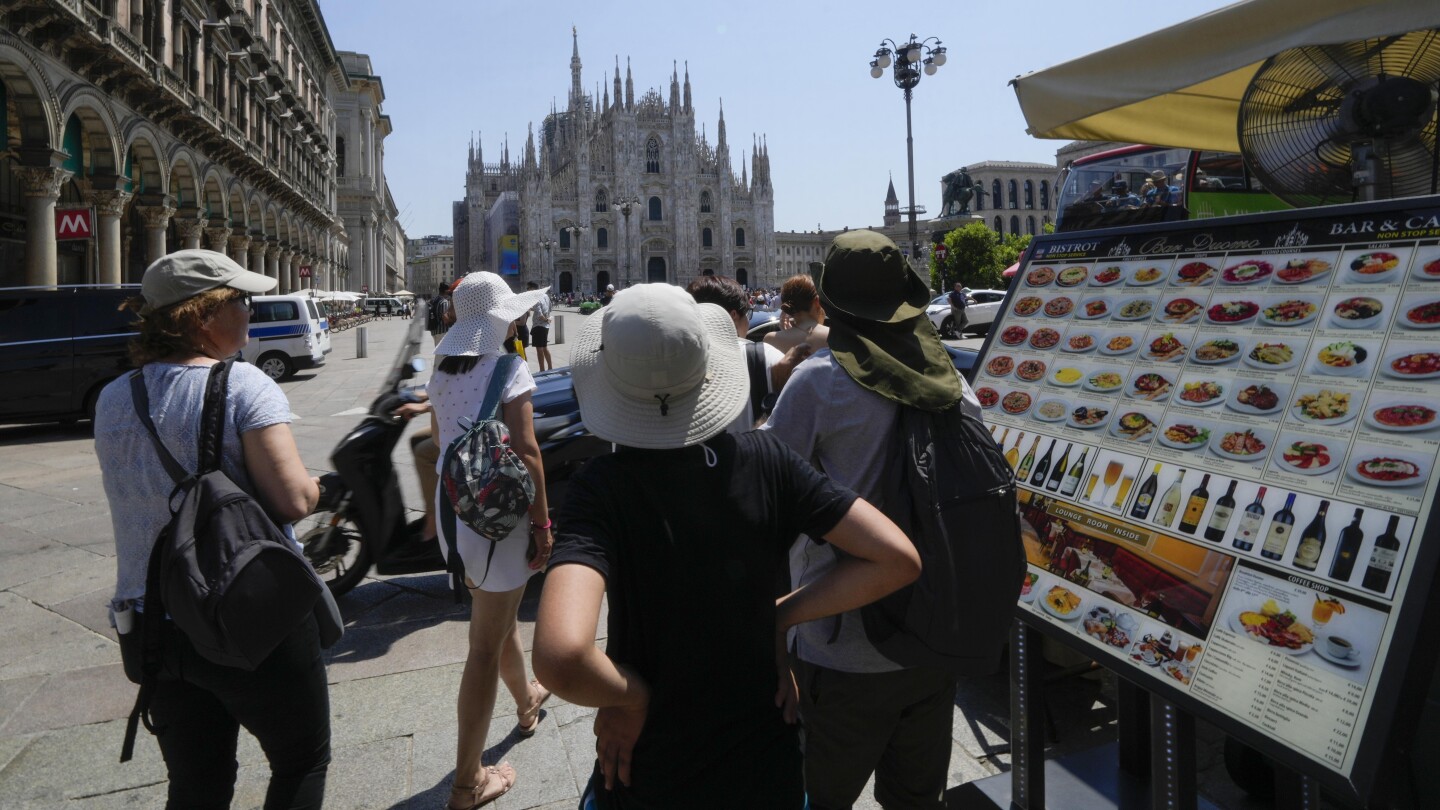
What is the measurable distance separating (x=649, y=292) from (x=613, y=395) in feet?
0.62

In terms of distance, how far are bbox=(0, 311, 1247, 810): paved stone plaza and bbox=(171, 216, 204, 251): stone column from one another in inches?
869

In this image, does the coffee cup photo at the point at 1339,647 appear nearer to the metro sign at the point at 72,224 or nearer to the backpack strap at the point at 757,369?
the backpack strap at the point at 757,369

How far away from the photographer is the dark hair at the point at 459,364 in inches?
108

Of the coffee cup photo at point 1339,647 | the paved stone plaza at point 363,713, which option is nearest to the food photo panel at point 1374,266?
the coffee cup photo at point 1339,647

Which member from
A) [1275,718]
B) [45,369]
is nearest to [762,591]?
[1275,718]

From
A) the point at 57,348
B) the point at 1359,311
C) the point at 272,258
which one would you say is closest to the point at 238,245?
the point at 272,258

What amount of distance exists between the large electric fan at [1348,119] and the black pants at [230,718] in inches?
144

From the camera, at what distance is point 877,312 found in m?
1.98

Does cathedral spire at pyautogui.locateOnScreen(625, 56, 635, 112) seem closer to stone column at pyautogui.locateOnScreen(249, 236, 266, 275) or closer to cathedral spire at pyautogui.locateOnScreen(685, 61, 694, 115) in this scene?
cathedral spire at pyautogui.locateOnScreen(685, 61, 694, 115)

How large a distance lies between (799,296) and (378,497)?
244cm

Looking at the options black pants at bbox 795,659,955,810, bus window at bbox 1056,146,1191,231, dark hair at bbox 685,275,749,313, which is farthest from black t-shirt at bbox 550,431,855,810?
bus window at bbox 1056,146,1191,231

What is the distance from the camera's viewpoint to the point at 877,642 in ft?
5.78

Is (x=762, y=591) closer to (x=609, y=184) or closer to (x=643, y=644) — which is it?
(x=643, y=644)

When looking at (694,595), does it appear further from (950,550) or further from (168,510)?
(168,510)
